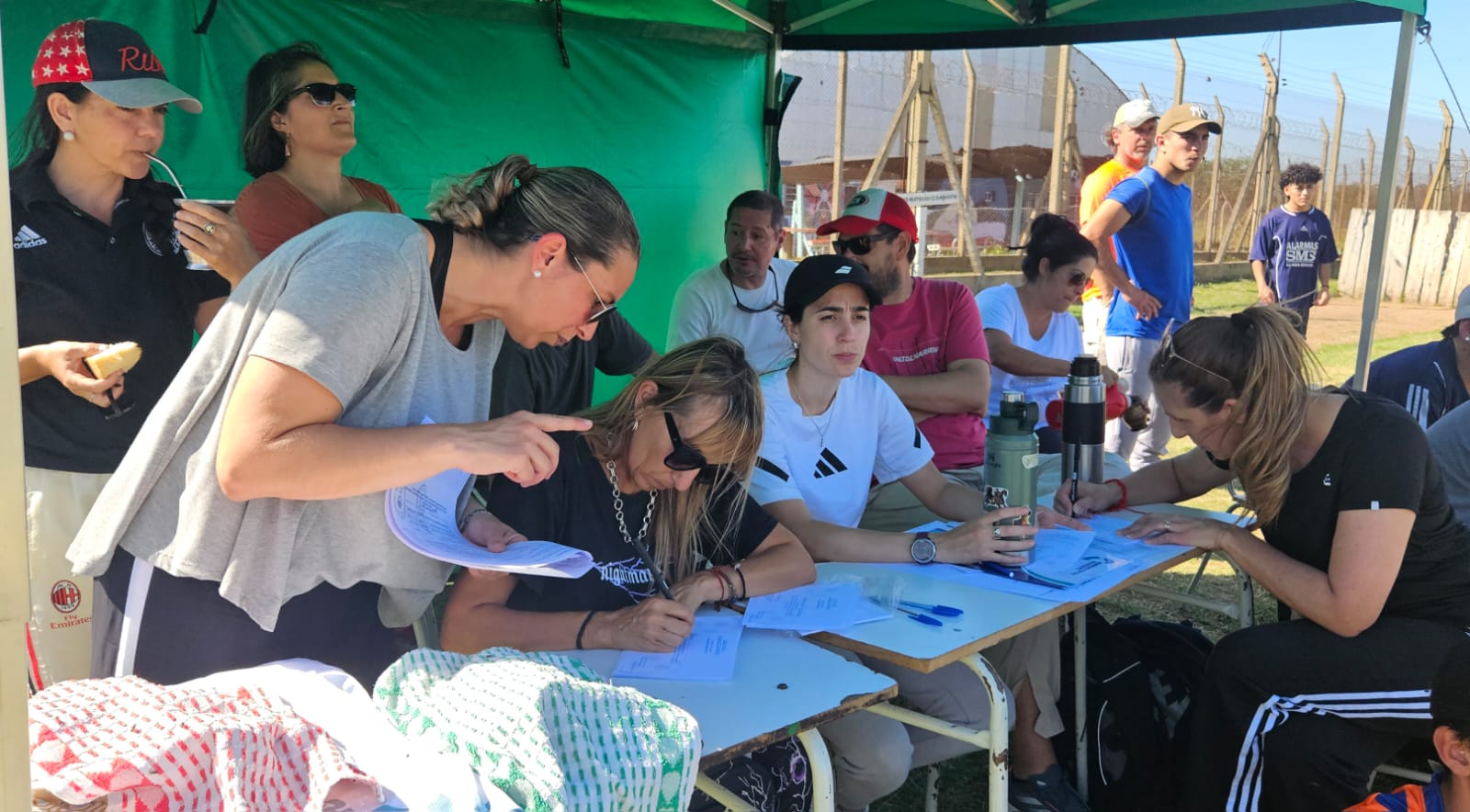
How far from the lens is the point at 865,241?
3.74m

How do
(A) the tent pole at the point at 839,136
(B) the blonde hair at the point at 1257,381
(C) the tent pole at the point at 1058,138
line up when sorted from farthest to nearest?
(C) the tent pole at the point at 1058,138 < (A) the tent pole at the point at 839,136 < (B) the blonde hair at the point at 1257,381

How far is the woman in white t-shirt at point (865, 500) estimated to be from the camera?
254 cm

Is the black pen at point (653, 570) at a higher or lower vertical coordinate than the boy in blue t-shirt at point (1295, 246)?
lower

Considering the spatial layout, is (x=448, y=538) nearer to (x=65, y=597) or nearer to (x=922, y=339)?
(x=65, y=597)

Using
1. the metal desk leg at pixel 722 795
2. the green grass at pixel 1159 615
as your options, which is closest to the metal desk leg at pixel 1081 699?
the green grass at pixel 1159 615

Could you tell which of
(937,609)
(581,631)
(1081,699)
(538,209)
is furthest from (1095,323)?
(538,209)

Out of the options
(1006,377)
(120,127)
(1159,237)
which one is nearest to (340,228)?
(120,127)

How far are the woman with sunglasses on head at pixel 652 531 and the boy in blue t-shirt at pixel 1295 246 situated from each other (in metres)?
6.48

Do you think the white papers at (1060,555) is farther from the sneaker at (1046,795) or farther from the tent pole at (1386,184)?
the tent pole at (1386,184)

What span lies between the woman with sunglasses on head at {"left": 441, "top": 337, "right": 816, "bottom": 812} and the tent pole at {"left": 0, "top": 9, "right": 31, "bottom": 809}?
1.04m

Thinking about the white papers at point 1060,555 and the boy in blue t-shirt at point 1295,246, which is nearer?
the white papers at point 1060,555

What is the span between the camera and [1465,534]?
2426 mm

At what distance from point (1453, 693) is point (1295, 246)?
6.66m

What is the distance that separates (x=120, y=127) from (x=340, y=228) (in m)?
1.07
